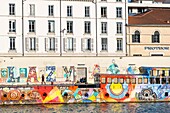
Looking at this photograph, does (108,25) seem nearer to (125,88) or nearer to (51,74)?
(51,74)

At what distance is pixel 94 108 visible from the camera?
7138 centimetres

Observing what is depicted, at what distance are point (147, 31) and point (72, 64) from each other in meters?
15.1

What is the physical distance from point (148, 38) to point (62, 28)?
1499cm

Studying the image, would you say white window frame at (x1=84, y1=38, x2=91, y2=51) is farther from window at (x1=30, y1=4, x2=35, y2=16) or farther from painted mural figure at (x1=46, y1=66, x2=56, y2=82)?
window at (x1=30, y1=4, x2=35, y2=16)

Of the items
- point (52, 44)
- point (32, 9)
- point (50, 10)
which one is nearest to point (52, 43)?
point (52, 44)

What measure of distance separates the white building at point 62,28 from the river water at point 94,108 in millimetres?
23260

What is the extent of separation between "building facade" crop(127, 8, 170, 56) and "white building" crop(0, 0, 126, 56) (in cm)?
150

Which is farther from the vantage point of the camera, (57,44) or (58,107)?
(57,44)

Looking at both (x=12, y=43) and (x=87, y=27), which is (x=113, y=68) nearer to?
(x=87, y=27)

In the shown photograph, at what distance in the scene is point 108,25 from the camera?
100438mm

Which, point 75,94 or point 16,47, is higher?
point 16,47

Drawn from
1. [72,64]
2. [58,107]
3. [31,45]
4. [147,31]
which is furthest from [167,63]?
[58,107]

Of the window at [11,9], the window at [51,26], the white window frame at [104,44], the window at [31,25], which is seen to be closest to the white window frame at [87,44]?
the white window frame at [104,44]

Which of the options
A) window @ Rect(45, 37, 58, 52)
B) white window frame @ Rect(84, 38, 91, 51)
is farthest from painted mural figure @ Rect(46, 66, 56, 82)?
white window frame @ Rect(84, 38, 91, 51)
